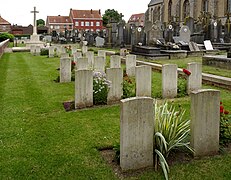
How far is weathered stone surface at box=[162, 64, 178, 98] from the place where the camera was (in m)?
8.34

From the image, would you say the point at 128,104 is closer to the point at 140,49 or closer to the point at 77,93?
the point at 77,93

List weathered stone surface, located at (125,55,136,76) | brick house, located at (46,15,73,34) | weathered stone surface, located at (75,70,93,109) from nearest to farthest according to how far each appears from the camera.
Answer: weathered stone surface, located at (75,70,93,109) < weathered stone surface, located at (125,55,136,76) < brick house, located at (46,15,73,34)

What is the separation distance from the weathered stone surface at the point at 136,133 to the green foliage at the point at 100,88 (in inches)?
145

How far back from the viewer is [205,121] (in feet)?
14.5

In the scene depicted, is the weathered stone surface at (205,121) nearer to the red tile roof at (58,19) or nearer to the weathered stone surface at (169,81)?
the weathered stone surface at (169,81)

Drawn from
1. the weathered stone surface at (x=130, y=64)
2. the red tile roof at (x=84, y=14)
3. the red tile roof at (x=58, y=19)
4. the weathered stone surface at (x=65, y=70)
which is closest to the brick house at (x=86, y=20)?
the red tile roof at (x=84, y=14)

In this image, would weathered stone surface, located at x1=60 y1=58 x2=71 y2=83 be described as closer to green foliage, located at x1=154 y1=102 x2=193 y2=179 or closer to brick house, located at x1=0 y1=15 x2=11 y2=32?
green foliage, located at x1=154 y1=102 x2=193 y2=179

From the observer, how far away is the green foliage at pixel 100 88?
25.4ft

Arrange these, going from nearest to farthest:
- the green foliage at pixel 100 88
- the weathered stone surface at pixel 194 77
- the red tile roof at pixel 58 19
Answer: the green foliage at pixel 100 88
the weathered stone surface at pixel 194 77
the red tile roof at pixel 58 19

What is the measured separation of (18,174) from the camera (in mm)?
4035

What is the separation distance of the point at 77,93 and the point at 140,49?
12.7 meters

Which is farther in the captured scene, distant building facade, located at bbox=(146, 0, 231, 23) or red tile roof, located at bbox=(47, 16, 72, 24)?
red tile roof, located at bbox=(47, 16, 72, 24)

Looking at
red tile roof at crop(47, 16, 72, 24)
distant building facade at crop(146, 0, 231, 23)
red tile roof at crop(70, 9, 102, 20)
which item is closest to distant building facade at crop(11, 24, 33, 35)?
red tile roof at crop(47, 16, 72, 24)

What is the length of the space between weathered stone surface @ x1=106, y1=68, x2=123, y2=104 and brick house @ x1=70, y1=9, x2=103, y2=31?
9194cm
